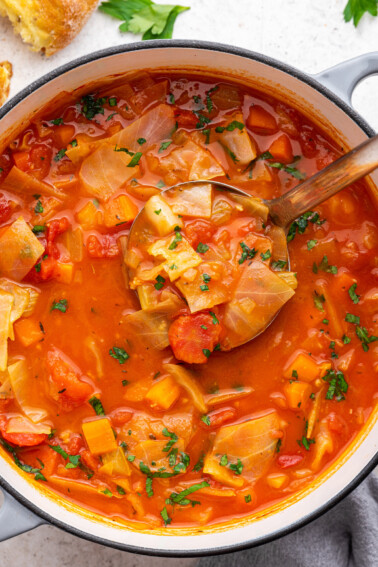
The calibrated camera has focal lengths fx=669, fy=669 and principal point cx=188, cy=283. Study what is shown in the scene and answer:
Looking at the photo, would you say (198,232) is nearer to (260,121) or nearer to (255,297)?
(255,297)

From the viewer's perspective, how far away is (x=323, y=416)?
3.78m

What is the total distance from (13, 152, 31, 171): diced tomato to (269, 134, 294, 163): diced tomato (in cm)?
135

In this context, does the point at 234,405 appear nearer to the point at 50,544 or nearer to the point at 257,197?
the point at 257,197

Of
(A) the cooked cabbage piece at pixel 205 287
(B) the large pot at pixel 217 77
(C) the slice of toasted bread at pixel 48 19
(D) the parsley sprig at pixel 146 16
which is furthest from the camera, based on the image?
(D) the parsley sprig at pixel 146 16

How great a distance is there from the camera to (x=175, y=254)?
3502 mm

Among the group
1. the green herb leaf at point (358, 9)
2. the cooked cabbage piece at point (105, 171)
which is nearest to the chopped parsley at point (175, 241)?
the cooked cabbage piece at point (105, 171)

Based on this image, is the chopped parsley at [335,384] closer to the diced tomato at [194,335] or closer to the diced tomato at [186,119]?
the diced tomato at [194,335]

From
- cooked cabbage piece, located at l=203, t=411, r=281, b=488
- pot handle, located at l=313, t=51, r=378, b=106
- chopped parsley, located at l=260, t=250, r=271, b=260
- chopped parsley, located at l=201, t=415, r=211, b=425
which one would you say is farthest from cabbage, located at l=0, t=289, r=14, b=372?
pot handle, located at l=313, t=51, r=378, b=106

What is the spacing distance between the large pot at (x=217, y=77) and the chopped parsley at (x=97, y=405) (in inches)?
21.6

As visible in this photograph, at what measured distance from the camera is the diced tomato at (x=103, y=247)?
3654 millimetres

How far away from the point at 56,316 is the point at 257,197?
1291 mm

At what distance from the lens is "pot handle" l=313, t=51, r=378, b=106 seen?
329 centimetres

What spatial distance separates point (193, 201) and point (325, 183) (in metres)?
0.73

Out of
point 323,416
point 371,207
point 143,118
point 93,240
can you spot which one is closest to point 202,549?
point 323,416
